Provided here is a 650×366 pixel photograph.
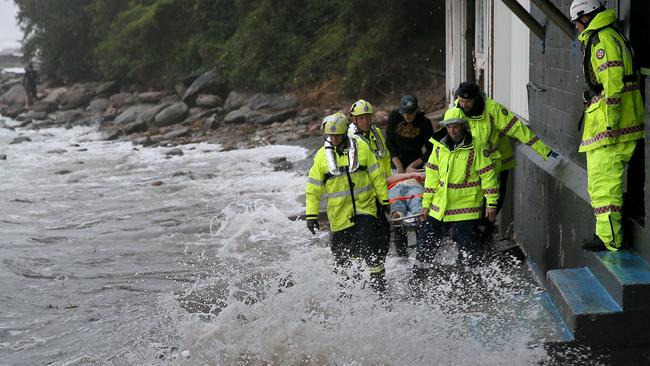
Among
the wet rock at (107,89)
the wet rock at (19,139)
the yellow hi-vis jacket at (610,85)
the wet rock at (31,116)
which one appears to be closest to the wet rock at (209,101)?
the wet rock at (19,139)

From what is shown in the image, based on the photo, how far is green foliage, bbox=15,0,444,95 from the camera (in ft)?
85.5

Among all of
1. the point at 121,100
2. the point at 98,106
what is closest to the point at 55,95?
the point at 98,106

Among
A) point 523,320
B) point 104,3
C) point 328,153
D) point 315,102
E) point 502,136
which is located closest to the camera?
point 523,320

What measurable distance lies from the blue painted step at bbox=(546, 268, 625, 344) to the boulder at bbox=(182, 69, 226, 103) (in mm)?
26004

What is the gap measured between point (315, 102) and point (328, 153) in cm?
1944

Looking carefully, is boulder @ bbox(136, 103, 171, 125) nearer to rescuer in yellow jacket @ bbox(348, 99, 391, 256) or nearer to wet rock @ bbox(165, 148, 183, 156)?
wet rock @ bbox(165, 148, 183, 156)

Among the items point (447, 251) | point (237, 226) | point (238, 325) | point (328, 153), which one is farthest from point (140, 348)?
point (237, 226)

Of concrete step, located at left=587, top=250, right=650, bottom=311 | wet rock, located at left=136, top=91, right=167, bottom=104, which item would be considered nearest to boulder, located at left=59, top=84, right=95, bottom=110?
wet rock, located at left=136, top=91, right=167, bottom=104

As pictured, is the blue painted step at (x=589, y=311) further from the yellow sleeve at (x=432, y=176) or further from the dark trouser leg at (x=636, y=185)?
the yellow sleeve at (x=432, y=176)

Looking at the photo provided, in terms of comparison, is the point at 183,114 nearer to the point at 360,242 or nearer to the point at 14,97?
the point at 14,97

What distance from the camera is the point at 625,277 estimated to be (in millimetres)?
5738

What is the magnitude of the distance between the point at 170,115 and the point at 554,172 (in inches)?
907

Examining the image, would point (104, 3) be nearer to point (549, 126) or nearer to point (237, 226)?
point (237, 226)

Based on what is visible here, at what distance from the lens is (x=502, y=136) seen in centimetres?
902
